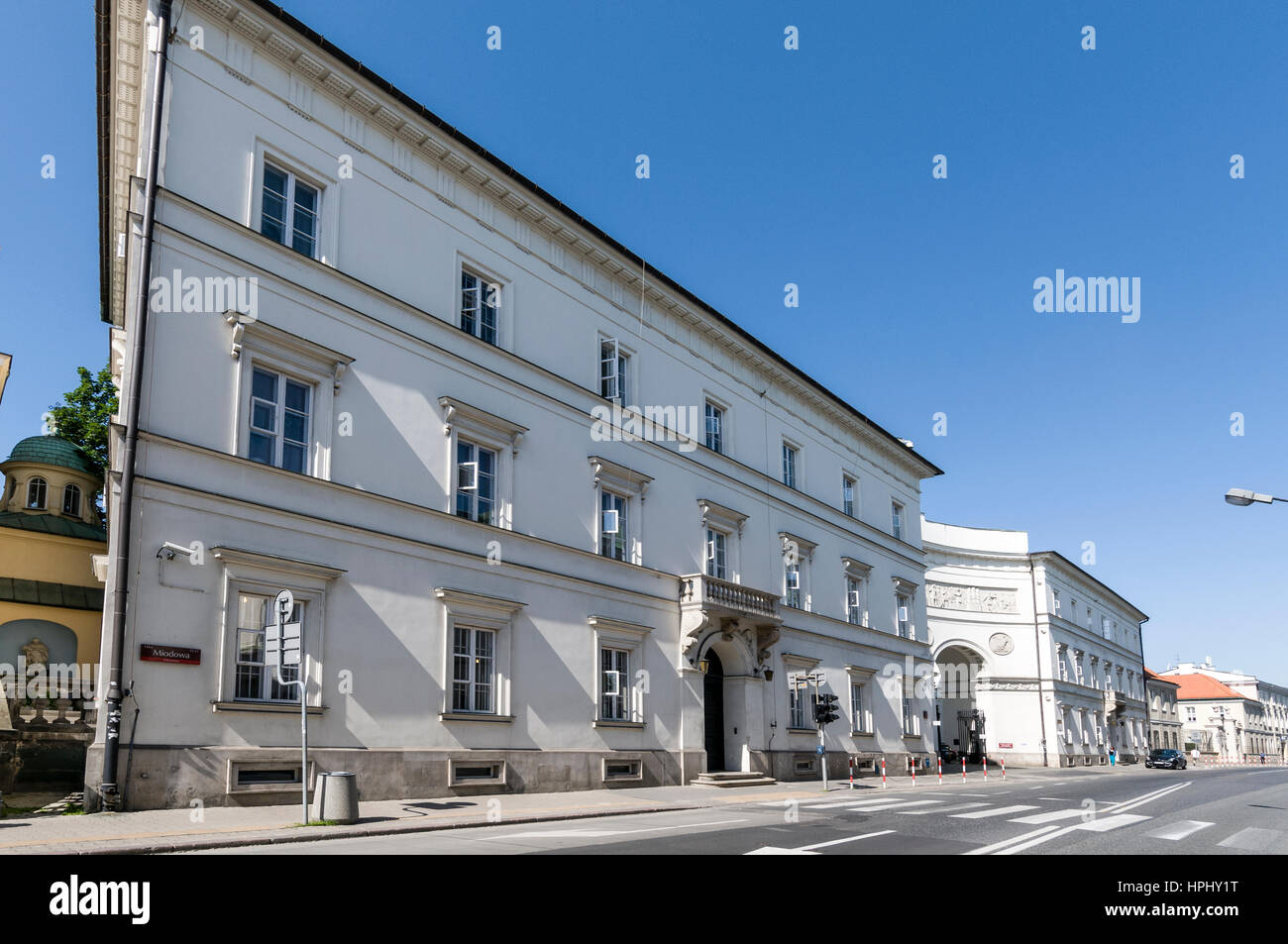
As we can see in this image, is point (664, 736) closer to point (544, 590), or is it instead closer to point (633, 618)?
point (633, 618)

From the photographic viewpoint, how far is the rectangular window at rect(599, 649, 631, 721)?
25781 mm

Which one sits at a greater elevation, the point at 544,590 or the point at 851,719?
the point at 544,590

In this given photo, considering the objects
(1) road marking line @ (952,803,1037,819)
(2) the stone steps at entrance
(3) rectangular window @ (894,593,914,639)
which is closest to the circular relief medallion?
(3) rectangular window @ (894,593,914,639)

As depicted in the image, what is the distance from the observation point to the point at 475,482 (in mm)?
22781

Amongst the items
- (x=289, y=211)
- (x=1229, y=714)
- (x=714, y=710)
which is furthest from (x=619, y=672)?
(x=1229, y=714)

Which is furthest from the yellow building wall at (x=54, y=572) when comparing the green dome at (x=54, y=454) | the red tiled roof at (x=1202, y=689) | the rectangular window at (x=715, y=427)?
the red tiled roof at (x=1202, y=689)

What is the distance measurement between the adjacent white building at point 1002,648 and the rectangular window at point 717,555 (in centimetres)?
3641

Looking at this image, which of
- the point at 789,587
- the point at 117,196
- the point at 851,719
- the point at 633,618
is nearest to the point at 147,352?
the point at 117,196

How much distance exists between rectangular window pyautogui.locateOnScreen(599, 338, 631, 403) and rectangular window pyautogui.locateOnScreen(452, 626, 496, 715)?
8419 mm

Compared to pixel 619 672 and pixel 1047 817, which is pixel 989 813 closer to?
pixel 1047 817

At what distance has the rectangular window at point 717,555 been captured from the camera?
3144 centimetres

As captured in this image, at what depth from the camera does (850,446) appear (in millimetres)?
42125

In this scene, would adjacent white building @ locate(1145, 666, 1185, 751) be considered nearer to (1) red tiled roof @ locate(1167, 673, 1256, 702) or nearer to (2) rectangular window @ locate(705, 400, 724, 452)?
(1) red tiled roof @ locate(1167, 673, 1256, 702)
